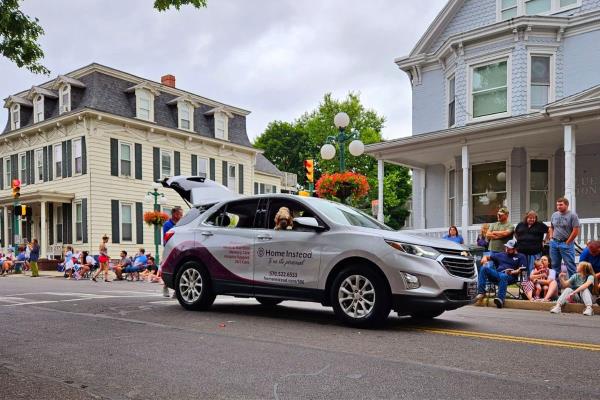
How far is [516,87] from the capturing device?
56.7 ft

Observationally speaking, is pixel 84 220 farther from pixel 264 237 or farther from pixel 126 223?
pixel 264 237

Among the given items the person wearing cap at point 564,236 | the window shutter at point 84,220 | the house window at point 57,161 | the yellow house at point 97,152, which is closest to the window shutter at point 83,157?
the yellow house at point 97,152

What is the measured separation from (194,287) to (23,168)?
29.5 m

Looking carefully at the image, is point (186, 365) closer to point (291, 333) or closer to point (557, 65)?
point (291, 333)

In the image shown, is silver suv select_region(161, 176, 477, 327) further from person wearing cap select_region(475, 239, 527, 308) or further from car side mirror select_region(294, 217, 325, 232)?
person wearing cap select_region(475, 239, 527, 308)

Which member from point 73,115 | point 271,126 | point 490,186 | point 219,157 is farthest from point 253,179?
point 490,186

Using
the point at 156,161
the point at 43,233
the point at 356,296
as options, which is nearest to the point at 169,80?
the point at 156,161

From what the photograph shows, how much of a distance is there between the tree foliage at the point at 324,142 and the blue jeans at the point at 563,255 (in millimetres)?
38830

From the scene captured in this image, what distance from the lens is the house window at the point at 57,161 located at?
31.2m

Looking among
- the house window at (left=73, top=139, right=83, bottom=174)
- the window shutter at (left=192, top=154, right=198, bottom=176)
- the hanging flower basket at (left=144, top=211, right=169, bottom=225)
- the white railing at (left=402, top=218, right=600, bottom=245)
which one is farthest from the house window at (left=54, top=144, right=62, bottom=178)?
the white railing at (left=402, top=218, right=600, bottom=245)

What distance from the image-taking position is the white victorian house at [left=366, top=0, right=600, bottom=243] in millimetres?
16297

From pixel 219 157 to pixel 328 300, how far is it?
3060 cm

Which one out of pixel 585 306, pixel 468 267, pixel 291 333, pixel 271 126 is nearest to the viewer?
pixel 291 333

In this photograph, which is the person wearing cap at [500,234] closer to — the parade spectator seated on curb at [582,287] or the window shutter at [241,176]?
the parade spectator seated on curb at [582,287]
